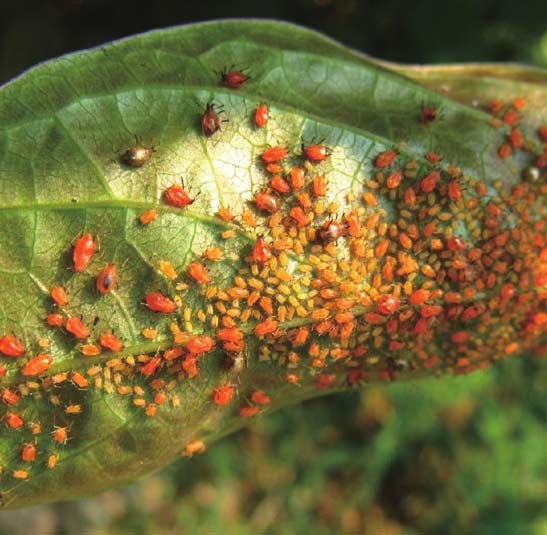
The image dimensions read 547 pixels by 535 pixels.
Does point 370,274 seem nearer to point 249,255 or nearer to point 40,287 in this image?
point 249,255

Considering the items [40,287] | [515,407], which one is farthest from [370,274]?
[515,407]

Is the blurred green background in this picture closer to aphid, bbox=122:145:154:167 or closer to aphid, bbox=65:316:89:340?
aphid, bbox=65:316:89:340

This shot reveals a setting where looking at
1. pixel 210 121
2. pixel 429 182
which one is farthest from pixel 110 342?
pixel 429 182

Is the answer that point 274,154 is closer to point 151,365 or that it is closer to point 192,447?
point 151,365

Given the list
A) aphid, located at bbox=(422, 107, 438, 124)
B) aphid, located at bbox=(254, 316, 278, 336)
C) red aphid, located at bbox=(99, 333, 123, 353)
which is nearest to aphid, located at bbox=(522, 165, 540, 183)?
aphid, located at bbox=(422, 107, 438, 124)

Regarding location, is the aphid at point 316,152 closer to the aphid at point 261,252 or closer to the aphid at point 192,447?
the aphid at point 261,252

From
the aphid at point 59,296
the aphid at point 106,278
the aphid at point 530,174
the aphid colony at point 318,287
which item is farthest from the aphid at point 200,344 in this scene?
the aphid at point 530,174
